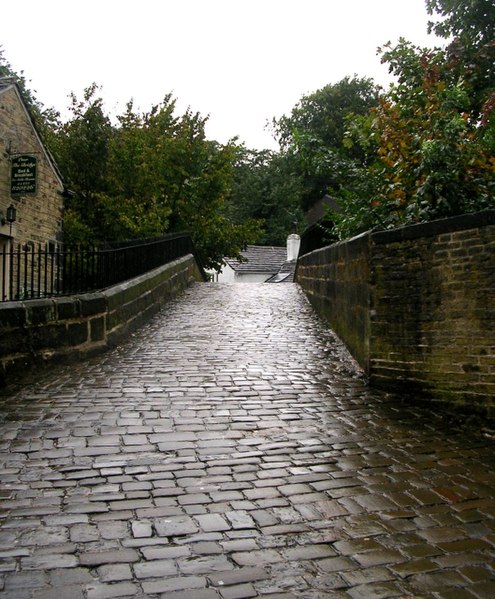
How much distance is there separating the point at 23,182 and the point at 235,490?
14865mm

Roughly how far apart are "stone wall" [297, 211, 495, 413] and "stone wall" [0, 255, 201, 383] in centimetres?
355

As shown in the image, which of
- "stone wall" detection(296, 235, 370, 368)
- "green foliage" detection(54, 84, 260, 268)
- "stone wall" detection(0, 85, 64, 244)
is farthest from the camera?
"green foliage" detection(54, 84, 260, 268)

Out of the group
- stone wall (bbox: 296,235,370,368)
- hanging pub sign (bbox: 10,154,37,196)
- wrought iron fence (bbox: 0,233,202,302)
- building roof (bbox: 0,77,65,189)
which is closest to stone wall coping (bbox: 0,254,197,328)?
wrought iron fence (bbox: 0,233,202,302)

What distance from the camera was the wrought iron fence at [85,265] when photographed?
7.56 m

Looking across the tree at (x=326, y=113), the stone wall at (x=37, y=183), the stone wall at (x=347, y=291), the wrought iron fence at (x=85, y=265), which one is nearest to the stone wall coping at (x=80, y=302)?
the wrought iron fence at (x=85, y=265)

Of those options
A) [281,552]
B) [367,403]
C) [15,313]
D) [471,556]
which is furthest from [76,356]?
[471,556]

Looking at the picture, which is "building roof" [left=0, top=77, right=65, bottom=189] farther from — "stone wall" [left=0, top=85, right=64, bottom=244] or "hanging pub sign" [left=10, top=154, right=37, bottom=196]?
"hanging pub sign" [left=10, top=154, right=37, bottom=196]

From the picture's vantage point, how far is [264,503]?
3568 millimetres

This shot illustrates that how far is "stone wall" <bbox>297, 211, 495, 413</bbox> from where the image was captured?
540 centimetres

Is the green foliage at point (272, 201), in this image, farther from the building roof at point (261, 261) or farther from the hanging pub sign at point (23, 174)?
the hanging pub sign at point (23, 174)

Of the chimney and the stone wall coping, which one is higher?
the chimney

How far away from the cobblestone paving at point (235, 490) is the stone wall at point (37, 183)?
11725 mm

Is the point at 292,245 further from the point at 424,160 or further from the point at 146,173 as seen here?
the point at 424,160

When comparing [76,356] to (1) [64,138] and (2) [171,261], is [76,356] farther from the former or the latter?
(1) [64,138]
